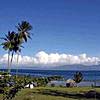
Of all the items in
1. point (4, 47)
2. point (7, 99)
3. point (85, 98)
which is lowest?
point (85, 98)

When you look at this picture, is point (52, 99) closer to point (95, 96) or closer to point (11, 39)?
point (95, 96)

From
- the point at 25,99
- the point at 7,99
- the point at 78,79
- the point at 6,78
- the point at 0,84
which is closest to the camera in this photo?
the point at 7,99

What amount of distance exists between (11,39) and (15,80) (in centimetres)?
7779

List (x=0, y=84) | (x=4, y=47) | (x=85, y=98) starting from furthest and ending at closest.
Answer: (x=4, y=47) → (x=85, y=98) → (x=0, y=84)

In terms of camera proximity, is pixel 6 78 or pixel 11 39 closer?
pixel 6 78

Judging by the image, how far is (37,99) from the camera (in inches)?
1956

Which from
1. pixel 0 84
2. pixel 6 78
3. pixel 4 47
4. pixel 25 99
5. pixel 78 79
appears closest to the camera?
pixel 0 84

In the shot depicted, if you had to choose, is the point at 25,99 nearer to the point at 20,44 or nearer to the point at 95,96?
the point at 95,96

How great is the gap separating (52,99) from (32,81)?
109 ft

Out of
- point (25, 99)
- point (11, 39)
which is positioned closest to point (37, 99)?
point (25, 99)

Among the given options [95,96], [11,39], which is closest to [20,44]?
[11,39]

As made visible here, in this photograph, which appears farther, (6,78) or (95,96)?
(95,96)

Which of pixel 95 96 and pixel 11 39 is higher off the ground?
pixel 11 39

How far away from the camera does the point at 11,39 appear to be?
95.2 metres
